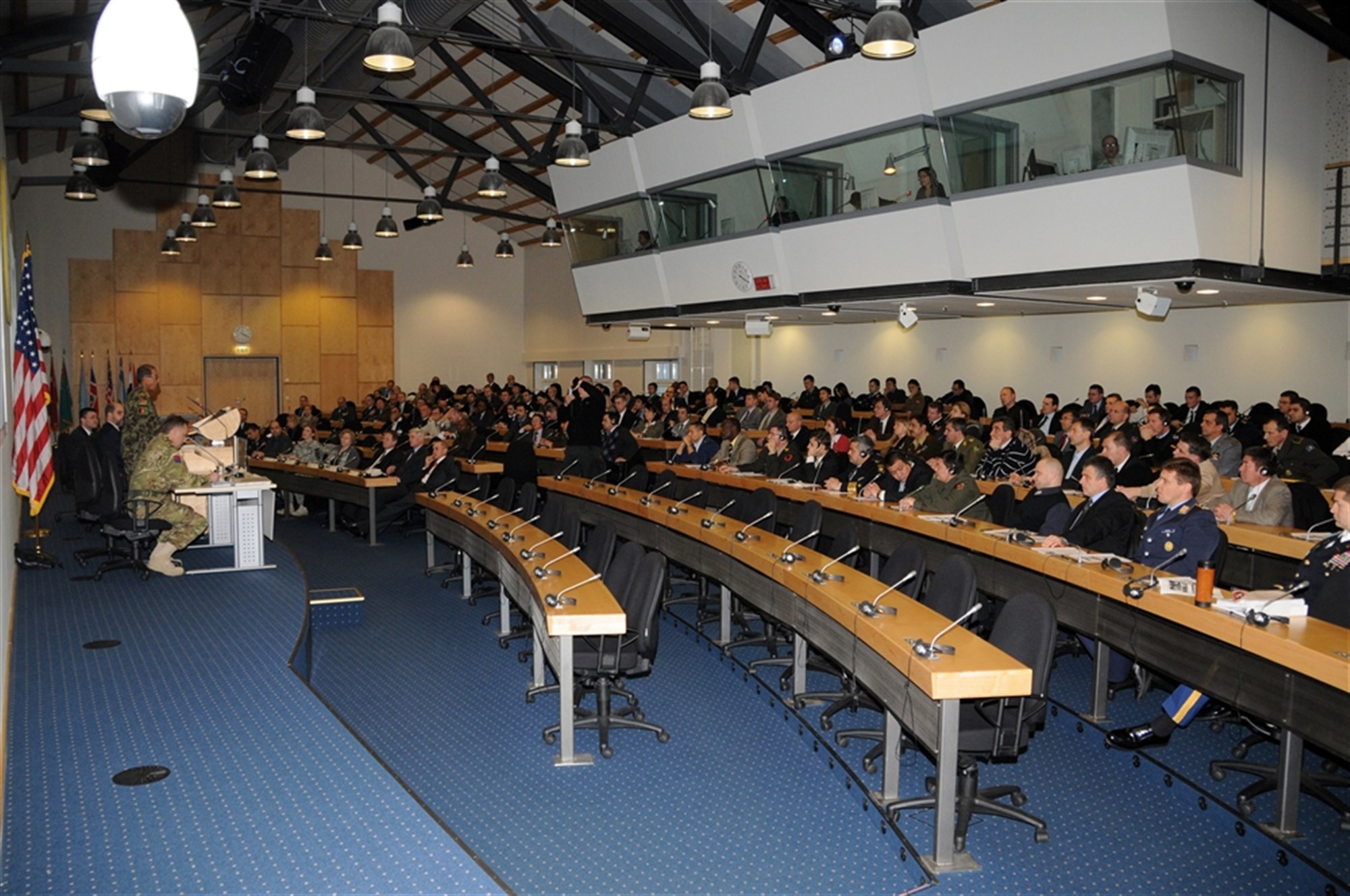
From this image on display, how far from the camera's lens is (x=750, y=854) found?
13.5 ft

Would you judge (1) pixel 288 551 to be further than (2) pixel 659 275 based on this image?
No

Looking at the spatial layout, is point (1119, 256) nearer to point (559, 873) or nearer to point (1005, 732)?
point (1005, 732)

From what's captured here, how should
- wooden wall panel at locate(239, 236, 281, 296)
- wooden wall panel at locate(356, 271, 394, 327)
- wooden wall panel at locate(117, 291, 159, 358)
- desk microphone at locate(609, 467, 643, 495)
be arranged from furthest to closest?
wooden wall panel at locate(356, 271, 394, 327) → wooden wall panel at locate(239, 236, 281, 296) → wooden wall panel at locate(117, 291, 159, 358) → desk microphone at locate(609, 467, 643, 495)

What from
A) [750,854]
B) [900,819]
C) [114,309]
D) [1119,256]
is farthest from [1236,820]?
[114,309]

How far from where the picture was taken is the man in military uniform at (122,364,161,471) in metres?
9.12

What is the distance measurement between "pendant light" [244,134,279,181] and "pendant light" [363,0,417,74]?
8.47 feet

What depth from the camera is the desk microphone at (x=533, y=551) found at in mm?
6371

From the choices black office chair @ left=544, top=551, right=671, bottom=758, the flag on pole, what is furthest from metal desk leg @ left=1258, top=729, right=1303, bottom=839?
the flag on pole

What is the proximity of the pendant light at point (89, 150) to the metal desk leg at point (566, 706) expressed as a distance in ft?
21.5

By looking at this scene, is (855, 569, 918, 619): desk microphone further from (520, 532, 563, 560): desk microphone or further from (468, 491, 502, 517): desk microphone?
(468, 491, 502, 517): desk microphone

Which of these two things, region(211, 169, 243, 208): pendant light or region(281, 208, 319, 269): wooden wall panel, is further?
region(281, 208, 319, 269): wooden wall panel

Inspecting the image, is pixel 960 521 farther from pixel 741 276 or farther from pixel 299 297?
pixel 299 297

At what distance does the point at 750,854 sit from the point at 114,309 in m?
21.0

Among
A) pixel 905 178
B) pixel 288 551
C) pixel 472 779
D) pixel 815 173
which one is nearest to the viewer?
pixel 472 779
